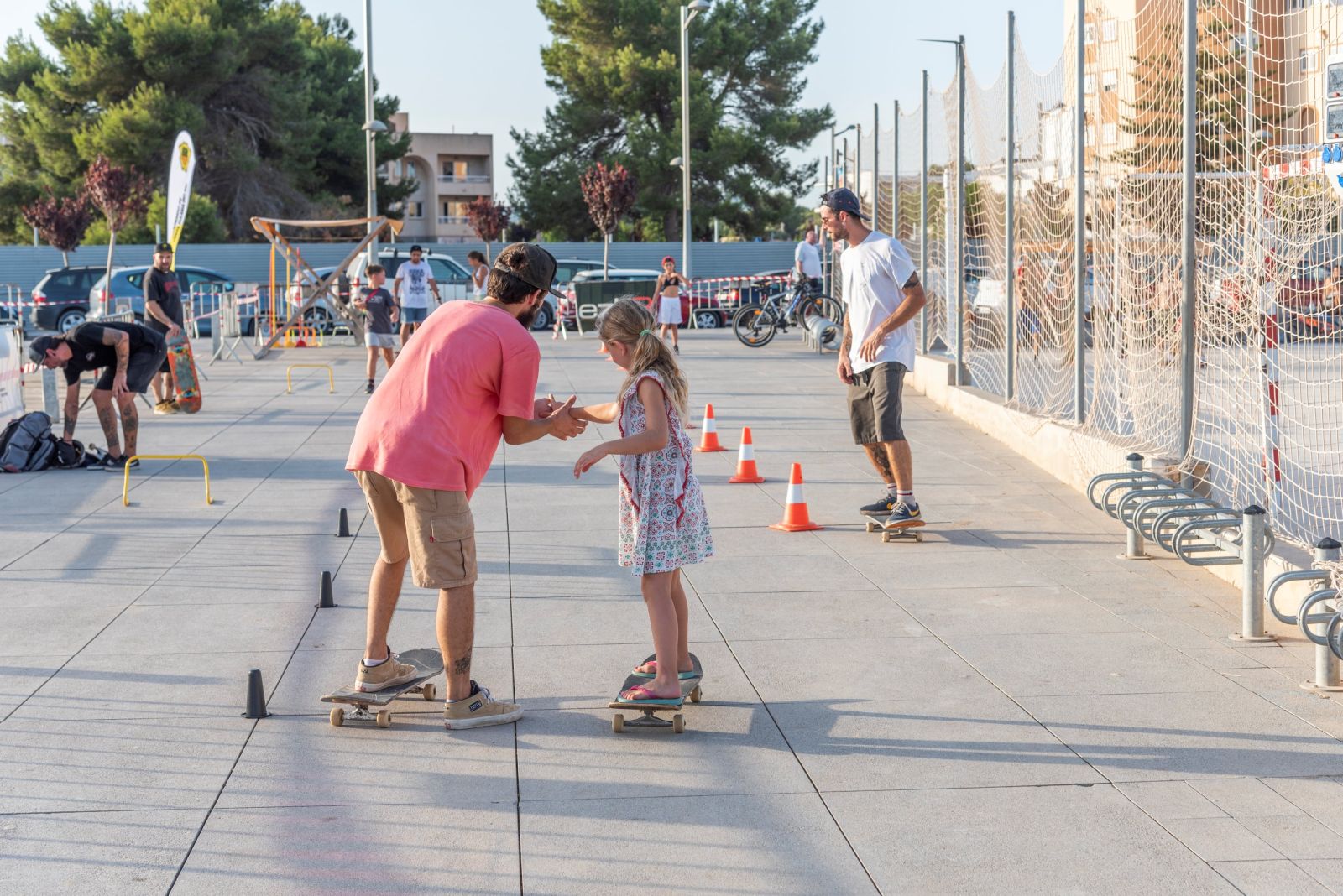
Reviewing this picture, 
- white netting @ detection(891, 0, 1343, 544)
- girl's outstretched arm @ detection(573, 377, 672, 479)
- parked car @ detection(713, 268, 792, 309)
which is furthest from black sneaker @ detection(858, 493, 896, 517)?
parked car @ detection(713, 268, 792, 309)

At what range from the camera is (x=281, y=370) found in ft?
70.5

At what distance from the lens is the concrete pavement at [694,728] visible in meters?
4.02

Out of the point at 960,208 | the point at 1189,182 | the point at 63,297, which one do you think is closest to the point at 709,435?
the point at 960,208

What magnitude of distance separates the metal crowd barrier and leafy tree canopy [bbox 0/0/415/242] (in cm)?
4090

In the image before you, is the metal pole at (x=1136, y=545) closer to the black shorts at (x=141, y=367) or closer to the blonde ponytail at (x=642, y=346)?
the blonde ponytail at (x=642, y=346)

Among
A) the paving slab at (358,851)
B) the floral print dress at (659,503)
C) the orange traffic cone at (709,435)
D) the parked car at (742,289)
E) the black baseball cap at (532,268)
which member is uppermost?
the parked car at (742,289)

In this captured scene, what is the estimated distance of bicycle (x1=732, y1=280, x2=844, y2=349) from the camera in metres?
24.7

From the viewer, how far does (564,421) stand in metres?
5.32

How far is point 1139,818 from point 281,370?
1878cm

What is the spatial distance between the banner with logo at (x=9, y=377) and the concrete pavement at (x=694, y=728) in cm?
377

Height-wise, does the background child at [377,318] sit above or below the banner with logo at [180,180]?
below

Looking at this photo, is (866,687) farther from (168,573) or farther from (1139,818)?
(168,573)

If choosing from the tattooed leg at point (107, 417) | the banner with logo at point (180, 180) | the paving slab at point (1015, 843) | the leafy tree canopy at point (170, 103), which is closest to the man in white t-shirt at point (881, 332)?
the paving slab at point (1015, 843)

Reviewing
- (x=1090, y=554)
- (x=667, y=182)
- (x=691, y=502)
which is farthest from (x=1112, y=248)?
(x=667, y=182)
